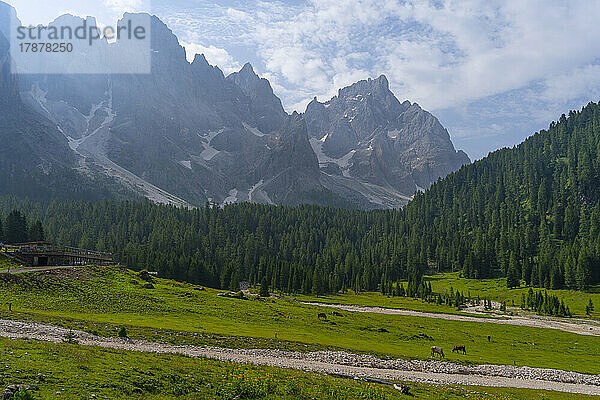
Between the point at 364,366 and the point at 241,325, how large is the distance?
25.2 metres

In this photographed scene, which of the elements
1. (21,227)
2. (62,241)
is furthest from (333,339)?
(62,241)

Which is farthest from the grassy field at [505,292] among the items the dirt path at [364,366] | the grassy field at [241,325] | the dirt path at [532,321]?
the dirt path at [364,366]

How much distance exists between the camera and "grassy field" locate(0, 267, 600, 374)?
51906 millimetres

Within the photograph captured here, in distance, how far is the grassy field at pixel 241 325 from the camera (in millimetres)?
51906

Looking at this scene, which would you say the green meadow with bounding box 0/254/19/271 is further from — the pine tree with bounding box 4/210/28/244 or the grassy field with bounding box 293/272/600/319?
the grassy field with bounding box 293/272/600/319

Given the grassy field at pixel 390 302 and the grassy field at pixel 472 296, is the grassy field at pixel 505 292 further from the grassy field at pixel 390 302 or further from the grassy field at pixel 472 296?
the grassy field at pixel 390 302

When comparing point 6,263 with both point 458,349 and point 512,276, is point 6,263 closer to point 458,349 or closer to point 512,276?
point 458,349

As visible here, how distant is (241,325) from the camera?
65.5 meters

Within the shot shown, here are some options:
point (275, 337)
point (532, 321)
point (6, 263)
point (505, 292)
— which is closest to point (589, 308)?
point (532, 321)

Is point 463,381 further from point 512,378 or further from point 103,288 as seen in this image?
point 103,288

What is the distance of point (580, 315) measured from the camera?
129625mm

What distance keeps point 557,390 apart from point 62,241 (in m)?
201

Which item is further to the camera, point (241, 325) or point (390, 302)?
point (390, 302)

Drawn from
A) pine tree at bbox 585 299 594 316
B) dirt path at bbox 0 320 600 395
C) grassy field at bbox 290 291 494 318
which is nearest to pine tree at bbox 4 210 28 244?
grassy field at bbox 290 291 494 318
